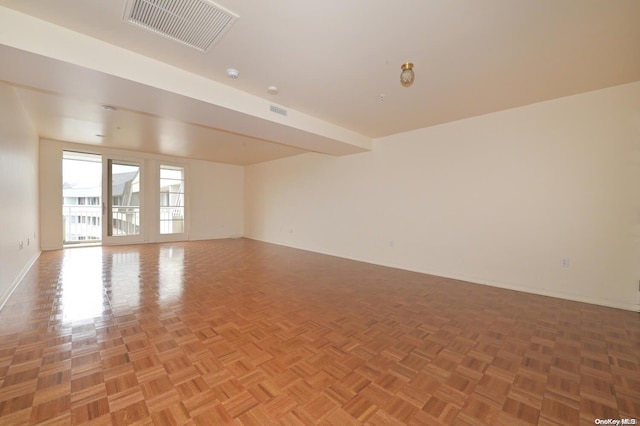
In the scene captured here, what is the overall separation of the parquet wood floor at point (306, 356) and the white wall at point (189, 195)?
320cm

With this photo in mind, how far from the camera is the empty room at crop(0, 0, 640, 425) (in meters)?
1.57

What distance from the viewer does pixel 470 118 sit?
13.0 ft

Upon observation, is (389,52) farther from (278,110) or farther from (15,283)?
(15,283)

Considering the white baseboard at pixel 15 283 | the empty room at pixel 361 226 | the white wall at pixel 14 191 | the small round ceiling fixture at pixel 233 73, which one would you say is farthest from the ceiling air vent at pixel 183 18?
the white baseboard at pixel 15 283

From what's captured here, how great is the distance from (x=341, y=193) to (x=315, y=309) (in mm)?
3468

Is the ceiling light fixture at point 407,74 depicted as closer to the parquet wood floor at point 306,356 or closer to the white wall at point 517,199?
the white wall at point 517,199

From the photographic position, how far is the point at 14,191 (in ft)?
11.1

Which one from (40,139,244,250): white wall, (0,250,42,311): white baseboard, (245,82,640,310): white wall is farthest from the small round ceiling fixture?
(40,139,244,250): white wall

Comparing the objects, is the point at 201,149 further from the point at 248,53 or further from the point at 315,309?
the point at 315,309

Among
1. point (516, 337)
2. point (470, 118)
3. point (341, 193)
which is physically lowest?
point (516, 337)

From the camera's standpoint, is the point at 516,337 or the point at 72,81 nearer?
the point at 516,337

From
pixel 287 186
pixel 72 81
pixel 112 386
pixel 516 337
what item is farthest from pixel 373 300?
pixel 287 186

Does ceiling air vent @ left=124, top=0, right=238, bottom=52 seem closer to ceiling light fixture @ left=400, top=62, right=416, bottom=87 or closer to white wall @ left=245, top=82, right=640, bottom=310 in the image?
ceiling light fixture @ left=400, top=62, right=416, bottom=87

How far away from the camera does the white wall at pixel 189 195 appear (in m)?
5.82
